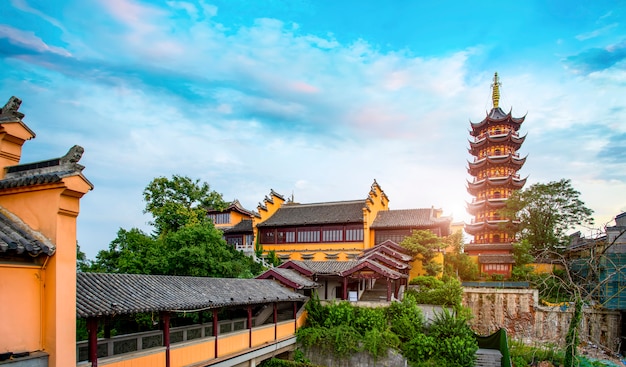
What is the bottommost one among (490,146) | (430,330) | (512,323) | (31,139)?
A: (512,323)

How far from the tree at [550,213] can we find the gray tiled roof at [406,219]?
31.6ft

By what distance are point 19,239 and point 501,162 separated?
42482 mm

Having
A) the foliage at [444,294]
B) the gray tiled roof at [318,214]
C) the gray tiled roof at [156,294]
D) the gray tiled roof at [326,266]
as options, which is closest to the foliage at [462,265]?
the gray tiled roof at [318,214]

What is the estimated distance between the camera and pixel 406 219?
32.3 m

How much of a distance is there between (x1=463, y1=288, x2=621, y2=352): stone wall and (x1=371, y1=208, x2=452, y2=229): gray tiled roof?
5.38 meters

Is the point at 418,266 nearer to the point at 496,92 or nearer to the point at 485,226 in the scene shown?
the point at 485,226

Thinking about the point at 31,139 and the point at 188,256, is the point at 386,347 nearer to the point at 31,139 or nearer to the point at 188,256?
the point at 188,256

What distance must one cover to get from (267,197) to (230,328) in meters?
20.7

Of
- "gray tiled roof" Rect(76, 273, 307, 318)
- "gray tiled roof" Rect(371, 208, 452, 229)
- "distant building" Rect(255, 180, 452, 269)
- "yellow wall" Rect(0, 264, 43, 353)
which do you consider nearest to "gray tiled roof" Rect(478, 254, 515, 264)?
"distant building" Rect(255, 180, 452, 269)

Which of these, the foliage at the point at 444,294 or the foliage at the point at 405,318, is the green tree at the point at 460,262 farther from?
the foliage at the point at 405,318

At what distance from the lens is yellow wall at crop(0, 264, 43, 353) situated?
7129mm

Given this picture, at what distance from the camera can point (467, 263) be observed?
3152cm

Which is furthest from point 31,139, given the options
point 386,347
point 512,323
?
point 512,323

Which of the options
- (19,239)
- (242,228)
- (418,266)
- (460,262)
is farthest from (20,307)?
(242,228)
